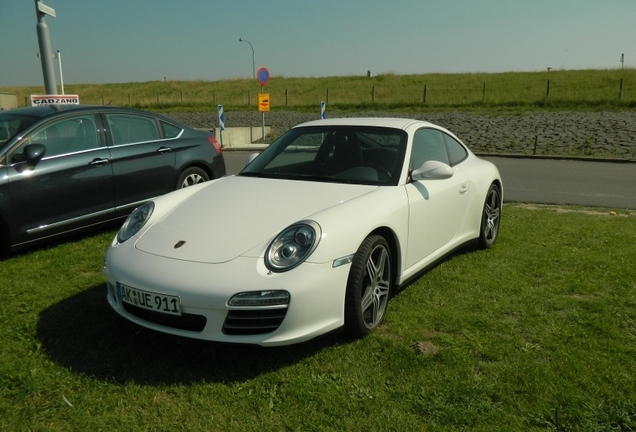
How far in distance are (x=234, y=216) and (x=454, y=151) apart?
2.58 metres

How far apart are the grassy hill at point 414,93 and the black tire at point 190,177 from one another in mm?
23478

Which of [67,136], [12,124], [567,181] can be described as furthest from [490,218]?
[567,181]

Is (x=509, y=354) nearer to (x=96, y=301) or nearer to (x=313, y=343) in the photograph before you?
(x=313, y=343)

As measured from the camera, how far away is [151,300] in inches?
125

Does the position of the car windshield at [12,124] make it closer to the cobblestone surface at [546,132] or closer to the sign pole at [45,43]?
the sign pole at [45,43]

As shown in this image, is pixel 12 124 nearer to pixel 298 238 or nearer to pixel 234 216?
pixel 234 216

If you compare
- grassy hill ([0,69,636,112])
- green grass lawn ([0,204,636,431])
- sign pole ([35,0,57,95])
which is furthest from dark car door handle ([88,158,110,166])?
grassy hill ([0,69,636,112])

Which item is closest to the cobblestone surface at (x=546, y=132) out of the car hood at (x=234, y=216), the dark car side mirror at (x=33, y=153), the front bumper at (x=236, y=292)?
the car hood at (x=234, y=216)

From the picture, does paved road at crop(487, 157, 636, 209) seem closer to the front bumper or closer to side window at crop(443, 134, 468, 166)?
side window at crop(443, 134, 468, 166)

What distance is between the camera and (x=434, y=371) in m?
3.17

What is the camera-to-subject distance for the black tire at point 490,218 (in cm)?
557

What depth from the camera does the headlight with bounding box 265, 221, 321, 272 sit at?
10.4 feet

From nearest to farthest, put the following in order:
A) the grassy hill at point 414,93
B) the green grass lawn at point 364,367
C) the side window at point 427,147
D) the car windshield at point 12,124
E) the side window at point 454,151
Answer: the green grass lawn at point 364,367, the side window at point 427,147, the side window at point 454,151, the car windshield at point 12,124, the grassy hill at point 414,93

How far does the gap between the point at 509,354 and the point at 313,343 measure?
1200 mm
